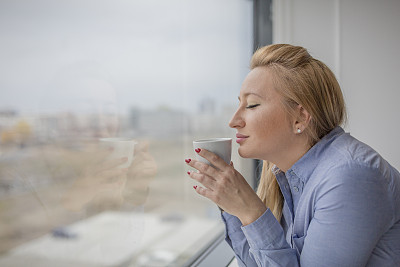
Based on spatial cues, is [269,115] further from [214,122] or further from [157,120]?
[214,122]

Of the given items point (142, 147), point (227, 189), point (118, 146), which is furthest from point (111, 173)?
point (227, 189)

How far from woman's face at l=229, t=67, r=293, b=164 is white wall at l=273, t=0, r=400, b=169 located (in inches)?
58.8

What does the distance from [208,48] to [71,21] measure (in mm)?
939

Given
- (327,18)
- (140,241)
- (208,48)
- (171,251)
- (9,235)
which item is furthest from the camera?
(327,18)

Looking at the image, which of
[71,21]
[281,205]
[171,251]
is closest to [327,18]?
[281,205]

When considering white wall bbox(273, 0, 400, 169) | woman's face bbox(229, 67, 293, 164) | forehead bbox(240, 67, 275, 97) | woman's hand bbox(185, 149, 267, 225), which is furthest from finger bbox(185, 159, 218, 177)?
white wall bbox(273, 0, 400, 169)

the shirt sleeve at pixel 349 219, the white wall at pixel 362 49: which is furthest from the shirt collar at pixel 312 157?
the white wall at pixel 362 49

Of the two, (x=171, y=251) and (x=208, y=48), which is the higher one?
(x=208, y=48)

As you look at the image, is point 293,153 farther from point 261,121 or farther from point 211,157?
point 211,157

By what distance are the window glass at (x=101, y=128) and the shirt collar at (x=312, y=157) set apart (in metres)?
0.45

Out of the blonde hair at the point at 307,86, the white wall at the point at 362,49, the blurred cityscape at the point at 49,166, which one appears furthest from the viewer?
the white wall at the point at 362,49

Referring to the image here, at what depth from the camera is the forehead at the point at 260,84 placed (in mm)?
958

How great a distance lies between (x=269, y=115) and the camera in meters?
0.94

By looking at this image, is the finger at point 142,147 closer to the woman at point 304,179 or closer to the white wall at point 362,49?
the woman at point 304,179
